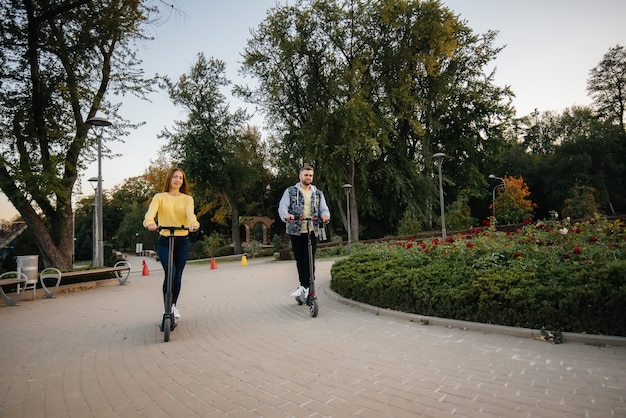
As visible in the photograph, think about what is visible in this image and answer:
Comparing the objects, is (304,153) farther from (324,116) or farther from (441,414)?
(441,414)

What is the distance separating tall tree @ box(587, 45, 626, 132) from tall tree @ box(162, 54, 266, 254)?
42719 millimetres

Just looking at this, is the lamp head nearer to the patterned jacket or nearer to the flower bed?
the patterned jacket

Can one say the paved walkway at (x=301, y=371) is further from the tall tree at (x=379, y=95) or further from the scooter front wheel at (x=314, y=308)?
the tall tree at (x=379, y=95)

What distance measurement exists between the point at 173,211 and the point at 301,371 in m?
2.90

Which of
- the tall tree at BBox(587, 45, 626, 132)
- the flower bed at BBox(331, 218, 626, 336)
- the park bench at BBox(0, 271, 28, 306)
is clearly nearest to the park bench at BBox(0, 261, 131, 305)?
the park bench at BBox(0, 271, 28, 306)

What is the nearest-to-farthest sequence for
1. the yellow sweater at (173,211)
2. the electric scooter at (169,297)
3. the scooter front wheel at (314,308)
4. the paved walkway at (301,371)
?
1. the paved walkway at (301,371)
2. the electric scooter at (169,297)
3. the yellow sweater at (173,211)
4. the scooter front wheel at (314,308)

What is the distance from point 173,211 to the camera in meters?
5.23

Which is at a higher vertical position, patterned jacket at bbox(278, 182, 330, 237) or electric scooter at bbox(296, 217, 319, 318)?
patterned jacket at bbox(278, 182, 330, 237)

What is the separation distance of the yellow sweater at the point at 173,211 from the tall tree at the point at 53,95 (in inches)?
353

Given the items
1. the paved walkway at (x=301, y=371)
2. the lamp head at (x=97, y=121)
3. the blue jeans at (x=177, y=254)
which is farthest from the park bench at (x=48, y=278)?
the blue jeans at (x=177, y=254)

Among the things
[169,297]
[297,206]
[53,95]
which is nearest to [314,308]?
[297,206]

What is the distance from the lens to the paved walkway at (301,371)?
9.23 ft

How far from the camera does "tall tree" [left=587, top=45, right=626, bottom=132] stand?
4431 cm

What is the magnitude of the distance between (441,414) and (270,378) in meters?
1.53
